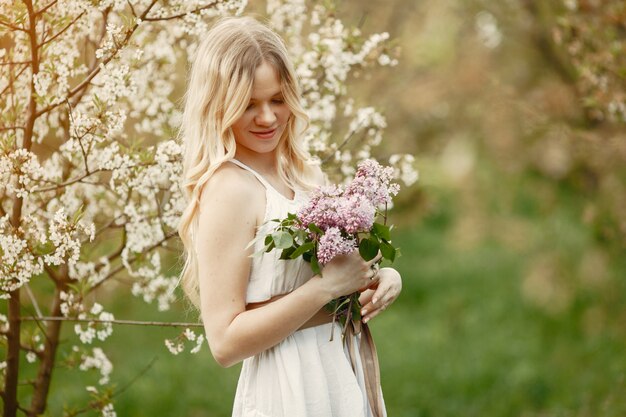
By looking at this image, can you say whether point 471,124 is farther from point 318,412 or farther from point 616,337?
point 318,412

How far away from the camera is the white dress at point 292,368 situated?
7.27 feet

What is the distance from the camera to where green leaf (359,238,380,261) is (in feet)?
6.96

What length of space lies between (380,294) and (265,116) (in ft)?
2.04

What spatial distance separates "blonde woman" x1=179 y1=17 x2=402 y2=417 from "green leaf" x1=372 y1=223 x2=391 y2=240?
0.11 metres

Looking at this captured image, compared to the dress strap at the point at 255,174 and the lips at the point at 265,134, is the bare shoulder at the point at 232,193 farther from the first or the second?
the lips at the point at 265,134

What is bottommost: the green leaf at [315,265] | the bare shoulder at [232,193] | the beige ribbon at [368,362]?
the beige ribbon at [368,362]

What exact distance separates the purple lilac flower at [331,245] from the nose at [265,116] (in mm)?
442

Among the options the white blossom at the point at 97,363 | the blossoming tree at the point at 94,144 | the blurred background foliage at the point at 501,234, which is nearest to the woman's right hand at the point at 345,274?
the blossoming tree at the point at 94,144

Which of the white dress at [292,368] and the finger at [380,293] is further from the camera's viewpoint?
the finger at [380,293]

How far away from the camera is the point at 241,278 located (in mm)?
2172

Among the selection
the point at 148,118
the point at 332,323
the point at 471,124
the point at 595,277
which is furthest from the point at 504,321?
the point at 332,323

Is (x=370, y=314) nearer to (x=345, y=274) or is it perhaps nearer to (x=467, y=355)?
(x=345, y=274)

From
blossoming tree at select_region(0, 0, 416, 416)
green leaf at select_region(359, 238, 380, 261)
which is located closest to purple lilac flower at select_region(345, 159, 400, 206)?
green leaf at select_region(359, 238, 380, 261)

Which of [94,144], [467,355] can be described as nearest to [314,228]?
[94,144]
